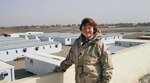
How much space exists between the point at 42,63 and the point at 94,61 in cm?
1484

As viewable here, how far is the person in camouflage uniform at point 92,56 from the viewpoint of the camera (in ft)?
10.2

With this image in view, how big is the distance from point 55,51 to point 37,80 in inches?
1123

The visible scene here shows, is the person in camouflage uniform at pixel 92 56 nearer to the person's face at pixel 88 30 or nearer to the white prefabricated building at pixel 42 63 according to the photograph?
the person's face at pixel 88 30

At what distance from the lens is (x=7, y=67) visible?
15906 mm

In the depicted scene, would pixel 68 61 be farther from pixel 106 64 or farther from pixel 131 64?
pixel 131 64

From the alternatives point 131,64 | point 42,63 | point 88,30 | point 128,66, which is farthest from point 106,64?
point 42,63

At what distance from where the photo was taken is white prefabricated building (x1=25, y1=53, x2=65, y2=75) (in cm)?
1648

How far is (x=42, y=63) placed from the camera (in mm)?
17594

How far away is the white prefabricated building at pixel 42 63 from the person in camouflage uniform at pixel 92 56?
41.3 ft

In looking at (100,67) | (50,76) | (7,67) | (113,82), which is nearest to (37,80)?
(50,76)

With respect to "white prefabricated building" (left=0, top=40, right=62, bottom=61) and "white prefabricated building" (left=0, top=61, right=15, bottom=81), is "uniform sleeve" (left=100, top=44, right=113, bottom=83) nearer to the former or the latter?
"white prefabricated building" (left=0, top=61, right=15, bottom=81)

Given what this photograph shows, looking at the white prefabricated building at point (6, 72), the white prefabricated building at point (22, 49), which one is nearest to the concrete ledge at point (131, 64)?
the white prefabricated building at point (6, 72)

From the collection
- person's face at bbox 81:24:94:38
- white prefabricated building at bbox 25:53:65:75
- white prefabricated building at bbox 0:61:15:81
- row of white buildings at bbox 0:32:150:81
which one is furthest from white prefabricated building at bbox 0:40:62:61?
person's face at bbox 81:24:94:38

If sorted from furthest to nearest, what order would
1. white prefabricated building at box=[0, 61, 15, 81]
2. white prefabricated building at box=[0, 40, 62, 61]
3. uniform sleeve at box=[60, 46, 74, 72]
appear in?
white prefabricated building at box=[0, 40, 62, 61] → white prefabricated building at box=[0, 61, 15, 81] → uniform sleeve at box=[60, 46, 74, 72]
